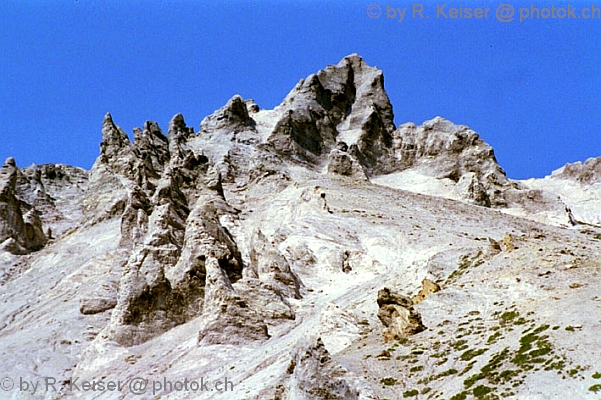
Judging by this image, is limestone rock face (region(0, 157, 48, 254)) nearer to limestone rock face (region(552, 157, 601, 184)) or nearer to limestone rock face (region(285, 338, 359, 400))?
limestone rock face (region(285, 338, 359, 400))

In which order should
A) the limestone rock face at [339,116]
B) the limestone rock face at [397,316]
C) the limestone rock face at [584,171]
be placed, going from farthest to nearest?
the limestone rock face at [339,116]
the limestone rock face at [584,171]
the limestone rock face at [397,316]

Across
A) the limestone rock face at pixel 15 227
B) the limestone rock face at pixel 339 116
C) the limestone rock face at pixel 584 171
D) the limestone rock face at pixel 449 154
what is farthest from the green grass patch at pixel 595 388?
the limestone rock face at pixel 584 171

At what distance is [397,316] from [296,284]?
16.6 meters

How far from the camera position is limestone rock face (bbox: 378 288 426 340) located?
26.0m

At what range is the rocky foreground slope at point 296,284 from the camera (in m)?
22.1

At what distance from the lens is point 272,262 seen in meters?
43.7

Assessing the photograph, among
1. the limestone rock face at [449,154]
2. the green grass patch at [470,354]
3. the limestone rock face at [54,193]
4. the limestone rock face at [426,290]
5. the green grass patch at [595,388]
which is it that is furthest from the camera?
the limestone rock face at [54,193]

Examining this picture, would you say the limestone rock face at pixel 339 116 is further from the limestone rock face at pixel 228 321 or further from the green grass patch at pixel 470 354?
the green grass patch at pixel 470 354

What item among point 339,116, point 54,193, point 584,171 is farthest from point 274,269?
point 54,193

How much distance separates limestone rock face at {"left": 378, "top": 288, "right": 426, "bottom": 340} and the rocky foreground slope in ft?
0.28

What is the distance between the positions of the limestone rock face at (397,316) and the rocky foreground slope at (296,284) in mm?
87

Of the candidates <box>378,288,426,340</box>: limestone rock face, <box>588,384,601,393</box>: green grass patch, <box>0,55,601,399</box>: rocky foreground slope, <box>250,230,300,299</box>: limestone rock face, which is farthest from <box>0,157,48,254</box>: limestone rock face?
<box>588,384,601,393</box>: green grass patch

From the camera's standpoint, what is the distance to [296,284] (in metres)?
42.9

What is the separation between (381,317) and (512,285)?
18.8 feet
